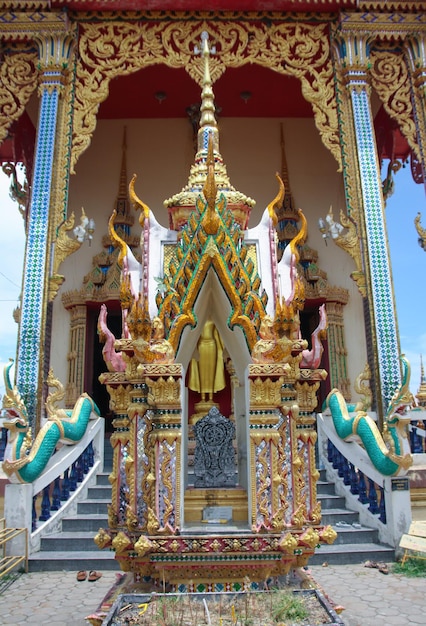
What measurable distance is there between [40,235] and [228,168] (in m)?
4.17

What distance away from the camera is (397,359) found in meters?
6.23

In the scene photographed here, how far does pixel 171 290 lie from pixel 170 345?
1.02ft

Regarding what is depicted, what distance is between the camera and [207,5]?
23.4 feet

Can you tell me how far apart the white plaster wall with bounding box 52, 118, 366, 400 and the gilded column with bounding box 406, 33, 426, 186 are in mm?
2378

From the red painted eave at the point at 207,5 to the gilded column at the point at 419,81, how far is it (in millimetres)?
965

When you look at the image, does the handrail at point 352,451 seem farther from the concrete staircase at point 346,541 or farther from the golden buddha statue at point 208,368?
the golden buddha statue at point 208,368

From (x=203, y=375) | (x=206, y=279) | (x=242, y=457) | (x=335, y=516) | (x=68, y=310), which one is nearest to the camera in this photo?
(x=206, y=279)

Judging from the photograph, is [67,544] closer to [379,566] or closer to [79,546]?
[79,546]

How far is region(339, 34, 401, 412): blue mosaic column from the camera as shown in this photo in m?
6.20

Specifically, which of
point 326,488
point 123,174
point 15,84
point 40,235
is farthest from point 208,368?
point 123,174

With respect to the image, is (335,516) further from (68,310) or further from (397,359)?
(68,310)

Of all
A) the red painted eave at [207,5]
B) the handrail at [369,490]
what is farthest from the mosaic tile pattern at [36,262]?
the handrail at [369,490]

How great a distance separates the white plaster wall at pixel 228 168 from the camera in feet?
29.8

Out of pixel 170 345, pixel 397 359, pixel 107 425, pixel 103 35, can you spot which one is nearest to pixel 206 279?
pixel 170 345
